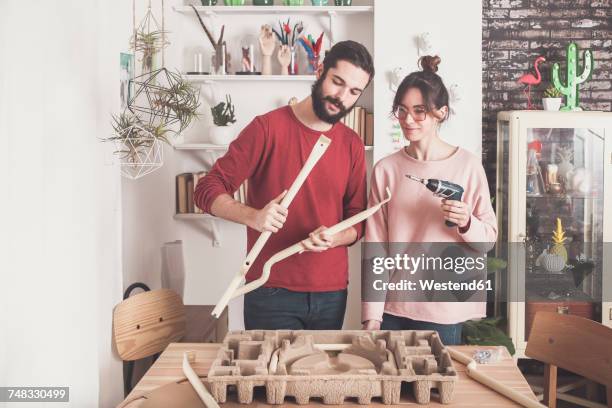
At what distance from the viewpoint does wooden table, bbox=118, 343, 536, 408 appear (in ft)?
6.05

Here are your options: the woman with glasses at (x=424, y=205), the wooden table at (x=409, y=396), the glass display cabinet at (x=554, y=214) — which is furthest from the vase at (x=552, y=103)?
the wooden table at (x=409, y=396)

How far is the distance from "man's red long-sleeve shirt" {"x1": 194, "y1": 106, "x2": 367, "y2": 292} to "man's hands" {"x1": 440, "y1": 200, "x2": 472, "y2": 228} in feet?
1.17

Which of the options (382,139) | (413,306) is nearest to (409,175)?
(413,306)

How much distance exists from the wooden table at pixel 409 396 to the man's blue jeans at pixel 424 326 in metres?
0.17

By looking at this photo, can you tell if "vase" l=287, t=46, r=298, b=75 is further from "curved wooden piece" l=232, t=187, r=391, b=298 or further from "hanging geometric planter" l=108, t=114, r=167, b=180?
"curved wooden piece" l=232, t=187, r=391, b=298

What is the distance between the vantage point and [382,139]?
4.17 metres

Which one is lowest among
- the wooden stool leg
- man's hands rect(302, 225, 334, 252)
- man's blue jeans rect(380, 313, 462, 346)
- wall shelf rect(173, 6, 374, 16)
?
the wooden stool leg

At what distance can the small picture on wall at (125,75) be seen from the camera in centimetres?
304

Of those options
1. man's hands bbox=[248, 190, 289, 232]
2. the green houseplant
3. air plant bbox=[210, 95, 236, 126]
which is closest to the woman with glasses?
man's hands bbox=[248, 190, 289, 232]

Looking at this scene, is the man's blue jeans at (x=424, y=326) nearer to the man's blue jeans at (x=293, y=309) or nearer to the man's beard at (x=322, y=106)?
the man's blue jeans at (x=293, y=309)

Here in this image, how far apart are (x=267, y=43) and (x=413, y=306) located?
2.22 metres

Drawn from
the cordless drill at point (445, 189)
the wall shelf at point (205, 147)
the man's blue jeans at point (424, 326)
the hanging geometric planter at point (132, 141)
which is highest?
the wall shelf at point (205, 147)

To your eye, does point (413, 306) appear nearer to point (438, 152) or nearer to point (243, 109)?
point (438, 152)

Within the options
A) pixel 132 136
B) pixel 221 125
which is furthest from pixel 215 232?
pixel 132 136
